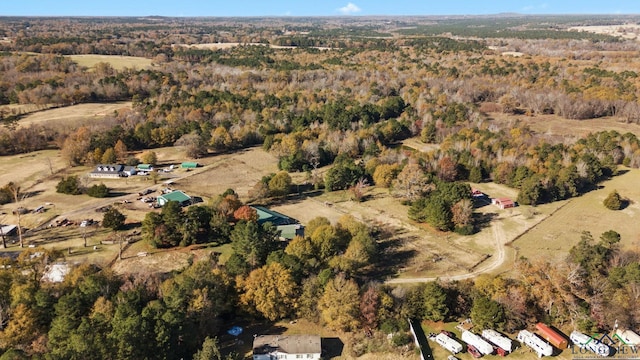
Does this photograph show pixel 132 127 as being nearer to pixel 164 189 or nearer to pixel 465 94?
pixel 164 189

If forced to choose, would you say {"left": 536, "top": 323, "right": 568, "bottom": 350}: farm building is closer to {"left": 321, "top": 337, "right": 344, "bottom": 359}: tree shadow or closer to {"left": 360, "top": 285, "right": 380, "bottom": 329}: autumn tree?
{"left": 360, "top": 285, "right": 380, "bottom": 329}: autumn tree

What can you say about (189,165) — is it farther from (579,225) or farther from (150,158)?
(579,225)

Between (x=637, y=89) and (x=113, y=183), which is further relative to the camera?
(x=637, y=89)

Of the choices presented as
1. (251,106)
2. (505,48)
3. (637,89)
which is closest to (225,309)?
(251,106)

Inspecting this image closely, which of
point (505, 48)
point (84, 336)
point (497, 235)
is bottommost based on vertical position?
point (497, 235)

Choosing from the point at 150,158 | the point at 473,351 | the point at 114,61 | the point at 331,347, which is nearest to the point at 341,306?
the point at 331,347

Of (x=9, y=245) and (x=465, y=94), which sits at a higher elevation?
(x=465, y=94)

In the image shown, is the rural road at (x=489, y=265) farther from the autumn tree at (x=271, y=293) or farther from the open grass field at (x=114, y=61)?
the open grass field at (x=114, y=61)
